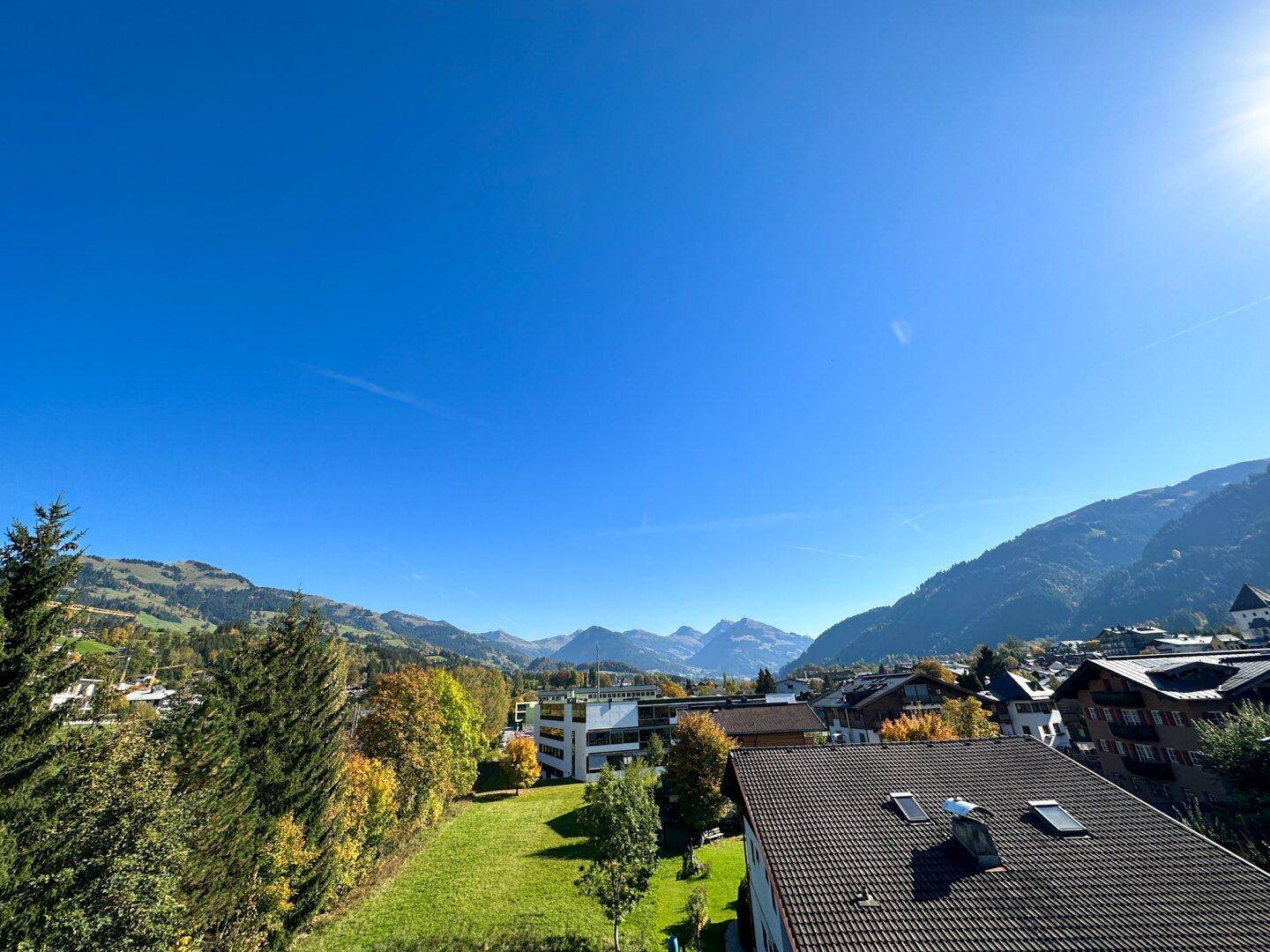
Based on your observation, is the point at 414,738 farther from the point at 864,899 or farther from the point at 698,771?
the point at 864,899

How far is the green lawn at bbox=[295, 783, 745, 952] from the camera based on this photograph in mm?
26531

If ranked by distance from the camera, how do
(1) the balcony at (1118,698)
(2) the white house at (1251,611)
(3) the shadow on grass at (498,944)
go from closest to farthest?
(3) the shadow on grass at (498,944)
(1) the balcony at (1118,698)
(2) the white house at (1251,611)

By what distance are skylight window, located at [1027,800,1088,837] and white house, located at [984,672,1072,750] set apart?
64.1 meters

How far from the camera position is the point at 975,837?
15.6 m

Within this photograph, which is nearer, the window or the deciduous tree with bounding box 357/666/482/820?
the deciduous tree with bounding box 357/666/482/820

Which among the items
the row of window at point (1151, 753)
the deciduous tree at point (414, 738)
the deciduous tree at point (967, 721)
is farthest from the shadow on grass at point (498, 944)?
the row of window at point (1151, 753)

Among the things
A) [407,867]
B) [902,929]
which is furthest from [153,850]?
[407,867]

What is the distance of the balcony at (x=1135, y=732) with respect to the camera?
44.4 m

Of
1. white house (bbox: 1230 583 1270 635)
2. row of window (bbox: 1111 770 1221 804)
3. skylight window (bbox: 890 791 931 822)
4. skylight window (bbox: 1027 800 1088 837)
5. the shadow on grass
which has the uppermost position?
white house (bbox: 1230 583 1270 635)

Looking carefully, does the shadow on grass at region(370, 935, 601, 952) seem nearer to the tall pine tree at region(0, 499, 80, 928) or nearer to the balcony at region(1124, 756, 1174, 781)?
Answer: the tall pine tree at region(0, 499, 80, 928)

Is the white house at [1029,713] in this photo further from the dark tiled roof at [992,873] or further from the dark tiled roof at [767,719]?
the dark tiled roof at [992,873]

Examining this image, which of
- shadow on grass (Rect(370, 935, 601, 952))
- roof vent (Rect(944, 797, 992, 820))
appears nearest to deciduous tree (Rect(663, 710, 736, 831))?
shadow on grass (Rect(370, 935, 601, 952))

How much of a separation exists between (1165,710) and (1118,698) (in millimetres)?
4004

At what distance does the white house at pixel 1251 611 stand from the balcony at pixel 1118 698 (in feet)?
396
